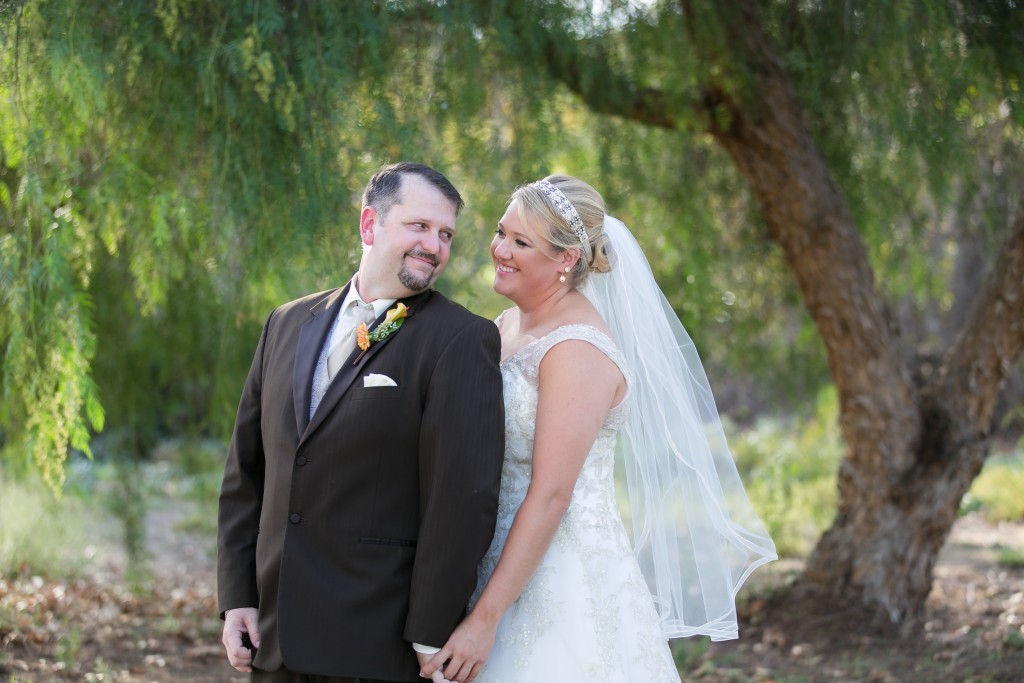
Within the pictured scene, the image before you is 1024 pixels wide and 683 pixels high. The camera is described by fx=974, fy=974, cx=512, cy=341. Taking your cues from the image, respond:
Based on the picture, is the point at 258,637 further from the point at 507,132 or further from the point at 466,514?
the point at 507,132

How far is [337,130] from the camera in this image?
3.50m

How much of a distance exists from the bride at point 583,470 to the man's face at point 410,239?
0.27 metres

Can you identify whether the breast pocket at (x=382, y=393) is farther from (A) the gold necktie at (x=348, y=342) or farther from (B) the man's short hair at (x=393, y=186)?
(B) the man's short hair at (x=393, y=186)

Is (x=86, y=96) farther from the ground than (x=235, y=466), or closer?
farther from the ground

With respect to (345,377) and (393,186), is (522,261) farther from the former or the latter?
(345,377)

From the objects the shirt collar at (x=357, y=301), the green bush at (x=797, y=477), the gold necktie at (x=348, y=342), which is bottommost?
the green bush at (x=797, y=477)

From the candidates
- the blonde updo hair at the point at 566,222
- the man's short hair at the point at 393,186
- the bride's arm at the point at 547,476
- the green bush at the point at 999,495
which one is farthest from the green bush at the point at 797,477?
the man's short hair at the point at 393,186

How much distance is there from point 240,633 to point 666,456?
1.34 metres

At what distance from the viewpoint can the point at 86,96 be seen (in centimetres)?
314

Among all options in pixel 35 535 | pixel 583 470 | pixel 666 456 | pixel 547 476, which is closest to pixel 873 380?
pixel 666 456

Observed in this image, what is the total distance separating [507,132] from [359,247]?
152 cm

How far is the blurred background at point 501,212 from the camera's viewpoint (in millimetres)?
3348

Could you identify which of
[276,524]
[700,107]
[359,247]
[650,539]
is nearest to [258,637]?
[276,524]

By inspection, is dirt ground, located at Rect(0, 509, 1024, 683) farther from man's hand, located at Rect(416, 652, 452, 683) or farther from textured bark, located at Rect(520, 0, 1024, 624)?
man's hand, located at Rect(416, 652, 452, 683)
